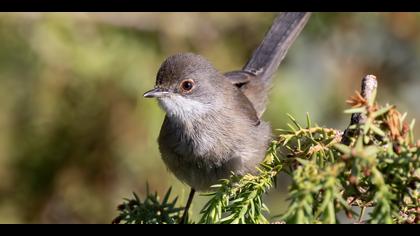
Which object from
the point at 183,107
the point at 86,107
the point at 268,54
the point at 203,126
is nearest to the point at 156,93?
the point at 183,107

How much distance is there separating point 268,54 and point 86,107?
173cm

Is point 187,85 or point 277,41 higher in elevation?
point 277,41

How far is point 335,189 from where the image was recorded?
1.93 metres

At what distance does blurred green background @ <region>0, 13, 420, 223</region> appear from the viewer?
17.2ft

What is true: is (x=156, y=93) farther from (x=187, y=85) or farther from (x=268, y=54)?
(x=268, y=54)

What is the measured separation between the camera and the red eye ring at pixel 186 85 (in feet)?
14.6

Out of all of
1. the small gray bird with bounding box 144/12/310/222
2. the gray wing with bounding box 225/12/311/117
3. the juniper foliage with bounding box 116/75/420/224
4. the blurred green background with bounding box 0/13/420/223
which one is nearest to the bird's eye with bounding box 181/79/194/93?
the small gray bird with bounding box 144/12/310/222

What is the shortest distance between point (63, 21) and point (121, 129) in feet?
3.44

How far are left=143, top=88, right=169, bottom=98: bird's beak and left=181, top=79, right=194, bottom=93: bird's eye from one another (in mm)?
152

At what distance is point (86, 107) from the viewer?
535 cm

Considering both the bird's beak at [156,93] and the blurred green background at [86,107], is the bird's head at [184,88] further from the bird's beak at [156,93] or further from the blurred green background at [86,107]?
the blurred green background at [86,107]

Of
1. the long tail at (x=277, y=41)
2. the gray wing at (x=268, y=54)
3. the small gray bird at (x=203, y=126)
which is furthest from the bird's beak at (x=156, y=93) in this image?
the long tail at (x=277, y=41)
